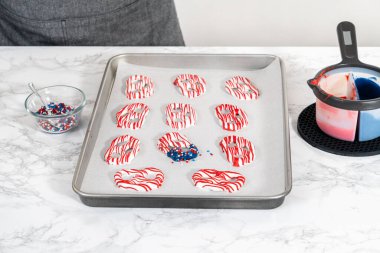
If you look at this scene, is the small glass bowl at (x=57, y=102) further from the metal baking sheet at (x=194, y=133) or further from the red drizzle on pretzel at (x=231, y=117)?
the red drizzle on pretzel at (x=231, y=117)

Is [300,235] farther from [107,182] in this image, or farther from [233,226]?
[107,182]

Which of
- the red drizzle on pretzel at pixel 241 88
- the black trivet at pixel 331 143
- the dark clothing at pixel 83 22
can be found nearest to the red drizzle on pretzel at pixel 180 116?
the red drizzle on pretzel at pixel 241 88

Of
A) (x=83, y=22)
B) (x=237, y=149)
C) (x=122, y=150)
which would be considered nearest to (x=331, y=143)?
(x=237, y=149)

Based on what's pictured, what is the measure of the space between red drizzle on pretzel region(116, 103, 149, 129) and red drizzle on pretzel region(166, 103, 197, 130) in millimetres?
59

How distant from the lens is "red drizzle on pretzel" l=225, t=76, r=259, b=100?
4.96 feet

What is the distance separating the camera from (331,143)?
1364mm

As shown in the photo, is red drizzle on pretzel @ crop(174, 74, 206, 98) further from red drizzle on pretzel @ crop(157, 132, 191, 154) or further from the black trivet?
the black trivet

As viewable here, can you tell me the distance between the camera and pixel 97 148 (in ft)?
4.50

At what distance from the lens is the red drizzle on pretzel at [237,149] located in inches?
51.5

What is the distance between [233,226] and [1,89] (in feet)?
2.56

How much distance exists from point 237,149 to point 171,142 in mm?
151

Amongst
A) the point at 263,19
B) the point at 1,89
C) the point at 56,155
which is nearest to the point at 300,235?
the point at 56,155

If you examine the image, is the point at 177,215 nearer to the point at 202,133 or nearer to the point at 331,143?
the point at 202,133

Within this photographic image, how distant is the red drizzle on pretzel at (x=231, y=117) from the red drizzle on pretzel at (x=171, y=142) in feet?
0.34
